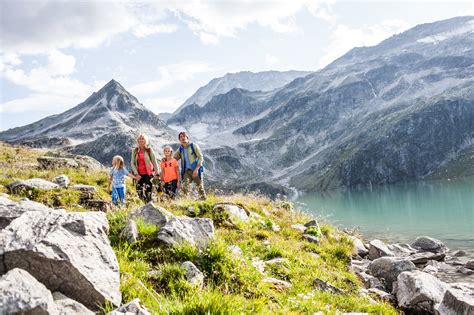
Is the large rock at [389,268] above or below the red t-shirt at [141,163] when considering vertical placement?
below

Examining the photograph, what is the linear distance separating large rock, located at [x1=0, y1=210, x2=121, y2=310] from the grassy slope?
0.34m

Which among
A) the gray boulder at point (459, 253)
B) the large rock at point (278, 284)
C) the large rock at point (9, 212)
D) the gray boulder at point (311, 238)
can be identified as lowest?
the gray boulder at point (459, 253)

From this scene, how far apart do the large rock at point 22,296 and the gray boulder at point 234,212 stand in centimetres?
833

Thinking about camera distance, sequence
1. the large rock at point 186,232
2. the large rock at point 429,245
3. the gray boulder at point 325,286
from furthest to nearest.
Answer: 1. the large rock at point 429,245
2. the gray boulder at point 325,286
3. the large rock at point 186,232

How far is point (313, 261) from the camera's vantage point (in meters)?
11.0

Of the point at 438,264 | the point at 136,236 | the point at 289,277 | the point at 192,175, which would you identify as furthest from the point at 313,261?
the point at 438,264

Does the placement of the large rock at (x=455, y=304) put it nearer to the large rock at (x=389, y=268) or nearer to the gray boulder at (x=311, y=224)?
the large rock at (x=389, y=268)

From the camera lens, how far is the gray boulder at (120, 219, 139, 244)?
24.9 feet

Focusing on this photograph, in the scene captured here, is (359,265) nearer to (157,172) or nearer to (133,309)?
(157,172)

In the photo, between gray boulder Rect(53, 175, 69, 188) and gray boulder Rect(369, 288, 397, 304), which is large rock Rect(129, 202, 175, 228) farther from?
gray boulder Rect(53, 175, 69, 188)

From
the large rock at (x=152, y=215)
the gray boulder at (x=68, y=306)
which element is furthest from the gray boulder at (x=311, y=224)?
the gray boulder at (x=68, y=306)

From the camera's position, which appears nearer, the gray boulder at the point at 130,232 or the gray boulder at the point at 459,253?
the gray boulder at the point at 130,232

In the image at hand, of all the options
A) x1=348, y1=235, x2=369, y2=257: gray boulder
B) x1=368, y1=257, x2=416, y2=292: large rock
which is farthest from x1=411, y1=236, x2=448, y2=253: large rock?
x1=368, y1=257, x2=416, y2=292: large rock

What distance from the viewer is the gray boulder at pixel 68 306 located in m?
4.49
